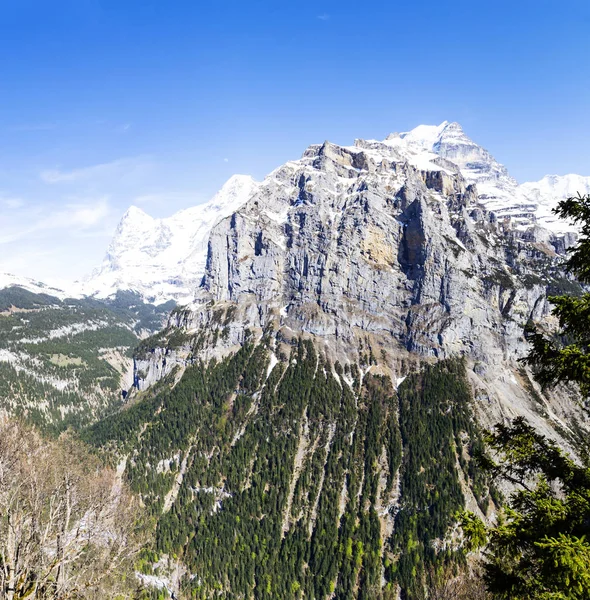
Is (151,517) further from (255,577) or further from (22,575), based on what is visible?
(22,575)

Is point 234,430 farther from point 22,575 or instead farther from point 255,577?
point 22,575

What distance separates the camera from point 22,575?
18.6 metres

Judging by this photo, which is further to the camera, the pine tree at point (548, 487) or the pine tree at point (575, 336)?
the pine tree at point (575, 336)

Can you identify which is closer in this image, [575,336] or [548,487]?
[575,336]

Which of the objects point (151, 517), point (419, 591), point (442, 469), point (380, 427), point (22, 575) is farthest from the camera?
point (380, 427)

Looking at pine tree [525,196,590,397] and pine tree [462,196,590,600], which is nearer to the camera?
pine tree [462,196,590,600]

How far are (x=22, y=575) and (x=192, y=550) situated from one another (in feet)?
430

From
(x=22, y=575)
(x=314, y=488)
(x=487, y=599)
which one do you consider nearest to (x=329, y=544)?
(x=314, y=488)

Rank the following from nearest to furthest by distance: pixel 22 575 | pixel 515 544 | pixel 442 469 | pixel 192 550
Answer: pixel 515 544, pixel 22 575, pixel 192 550, pixel 442 469

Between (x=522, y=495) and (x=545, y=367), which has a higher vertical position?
(x=545, y=367)

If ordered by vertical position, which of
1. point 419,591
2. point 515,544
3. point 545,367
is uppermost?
point 545,367

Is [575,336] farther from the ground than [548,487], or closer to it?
farther from the ground

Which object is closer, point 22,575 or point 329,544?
point 22,575

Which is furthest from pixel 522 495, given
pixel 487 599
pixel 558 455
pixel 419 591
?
pixel 419 591
